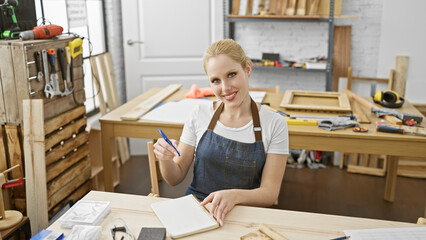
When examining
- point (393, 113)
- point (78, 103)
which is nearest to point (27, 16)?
point (78, 103)

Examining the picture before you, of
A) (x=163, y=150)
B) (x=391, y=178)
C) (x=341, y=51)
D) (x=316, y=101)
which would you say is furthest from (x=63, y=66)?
(x=341, y=51)

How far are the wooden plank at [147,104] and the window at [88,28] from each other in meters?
0.73

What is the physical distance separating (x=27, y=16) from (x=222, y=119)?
1605 millimetres

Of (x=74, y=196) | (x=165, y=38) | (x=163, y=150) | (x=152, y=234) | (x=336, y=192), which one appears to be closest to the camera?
(x=152, y=234)

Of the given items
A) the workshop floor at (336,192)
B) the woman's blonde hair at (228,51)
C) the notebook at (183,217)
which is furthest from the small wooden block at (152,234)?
the workshop floor at (336,192)

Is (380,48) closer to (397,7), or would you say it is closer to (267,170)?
(397,7)

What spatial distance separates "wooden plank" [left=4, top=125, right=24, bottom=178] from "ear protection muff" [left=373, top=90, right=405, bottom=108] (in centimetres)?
239

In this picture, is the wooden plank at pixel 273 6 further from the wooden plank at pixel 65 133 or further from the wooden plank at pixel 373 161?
the wooden plank at pixel 65 133

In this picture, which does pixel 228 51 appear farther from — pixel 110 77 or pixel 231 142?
pixel 110 77

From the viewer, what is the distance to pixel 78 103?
2.73 meters

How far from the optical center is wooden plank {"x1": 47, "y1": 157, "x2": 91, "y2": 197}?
2424 mm

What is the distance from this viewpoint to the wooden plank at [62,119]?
237 cm

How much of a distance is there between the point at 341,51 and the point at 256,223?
349 centimetres

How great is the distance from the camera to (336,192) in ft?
11.7
